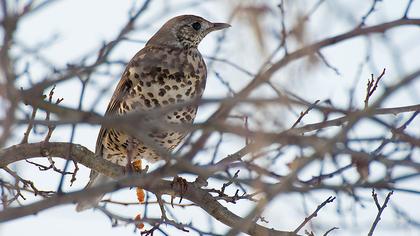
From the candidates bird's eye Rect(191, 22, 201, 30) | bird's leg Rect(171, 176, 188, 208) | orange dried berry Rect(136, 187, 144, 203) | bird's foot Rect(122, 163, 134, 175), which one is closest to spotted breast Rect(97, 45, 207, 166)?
bird's eye Rect(191, 22, 201, 30)

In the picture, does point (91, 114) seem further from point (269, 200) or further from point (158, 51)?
point (158, 51)

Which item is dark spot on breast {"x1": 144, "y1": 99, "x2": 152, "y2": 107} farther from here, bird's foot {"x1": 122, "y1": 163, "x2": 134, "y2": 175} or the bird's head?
bird's foot {"x1": 122, "y1": 163, "x2": 134, "y2": 175}

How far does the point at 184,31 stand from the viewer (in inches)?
347

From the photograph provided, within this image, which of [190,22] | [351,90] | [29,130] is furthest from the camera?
[190,22]

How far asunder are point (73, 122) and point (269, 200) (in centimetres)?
97

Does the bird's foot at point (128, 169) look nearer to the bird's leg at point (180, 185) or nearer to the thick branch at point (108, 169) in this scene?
the thick branch at point (108, 169)

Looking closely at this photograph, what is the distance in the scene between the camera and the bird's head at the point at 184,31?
28.5 feet

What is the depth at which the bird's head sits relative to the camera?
869 centimetres

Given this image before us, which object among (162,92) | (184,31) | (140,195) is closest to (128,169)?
A: (140,195)

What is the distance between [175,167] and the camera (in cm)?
347

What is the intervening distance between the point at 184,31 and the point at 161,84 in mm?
1155

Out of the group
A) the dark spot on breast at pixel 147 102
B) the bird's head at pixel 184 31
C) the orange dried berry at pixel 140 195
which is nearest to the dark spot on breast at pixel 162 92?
the dark spot on breast at pixel 147 102

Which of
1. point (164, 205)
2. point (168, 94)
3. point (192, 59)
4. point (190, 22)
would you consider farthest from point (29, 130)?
point (190, 22)

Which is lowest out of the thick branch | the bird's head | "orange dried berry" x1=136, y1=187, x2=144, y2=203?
the thick branch
